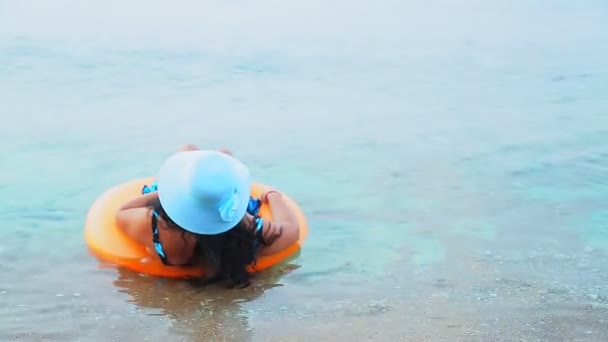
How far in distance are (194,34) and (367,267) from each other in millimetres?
6116

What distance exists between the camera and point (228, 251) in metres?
3.53

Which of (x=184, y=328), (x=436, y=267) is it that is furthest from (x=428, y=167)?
(x=184, y=328)

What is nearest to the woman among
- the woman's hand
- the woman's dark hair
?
the woman's dark hair

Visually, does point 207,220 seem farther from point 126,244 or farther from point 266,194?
point 266,194

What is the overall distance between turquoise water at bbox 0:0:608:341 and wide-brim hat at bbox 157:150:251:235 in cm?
39

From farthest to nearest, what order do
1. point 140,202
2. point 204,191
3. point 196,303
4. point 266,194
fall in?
point 266,194 → point 140,202 → point 196,303 → point 204,191

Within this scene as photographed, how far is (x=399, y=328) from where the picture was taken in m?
3.19

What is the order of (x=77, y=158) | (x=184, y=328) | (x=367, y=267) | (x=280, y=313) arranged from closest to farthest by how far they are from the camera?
(x=184, y=328)
(x=280, y=313)
(x=367, y=267)
(x=77, y=158)

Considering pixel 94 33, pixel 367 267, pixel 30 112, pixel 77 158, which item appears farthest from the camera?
pixel 94 33

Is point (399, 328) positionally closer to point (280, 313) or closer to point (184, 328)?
point (280, 313)

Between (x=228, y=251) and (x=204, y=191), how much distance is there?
44cm

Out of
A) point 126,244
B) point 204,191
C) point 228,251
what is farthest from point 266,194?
point 204,191

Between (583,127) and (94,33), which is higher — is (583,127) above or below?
below

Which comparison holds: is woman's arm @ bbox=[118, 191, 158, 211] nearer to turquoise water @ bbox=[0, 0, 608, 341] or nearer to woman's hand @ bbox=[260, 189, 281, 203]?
turquoise water @ bbox=[0, 0, 608, 341]
